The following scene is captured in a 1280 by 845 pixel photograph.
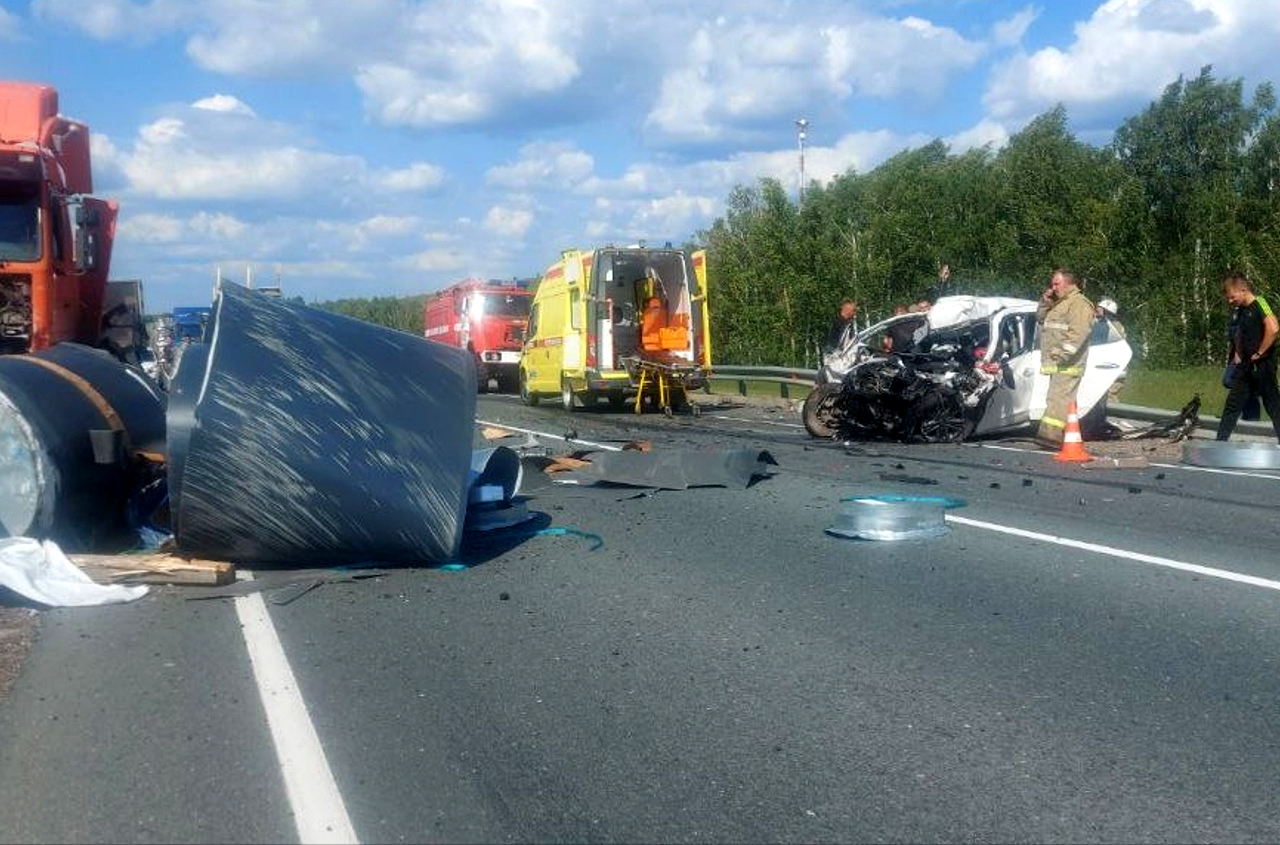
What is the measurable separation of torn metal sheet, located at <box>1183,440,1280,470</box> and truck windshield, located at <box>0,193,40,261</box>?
1167 cm

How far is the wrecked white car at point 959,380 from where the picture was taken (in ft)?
52.1

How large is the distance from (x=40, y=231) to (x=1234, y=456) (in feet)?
39.2

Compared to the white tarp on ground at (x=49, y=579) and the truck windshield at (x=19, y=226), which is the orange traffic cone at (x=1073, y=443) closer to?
the white tarp on ground at (x=49, y=579)

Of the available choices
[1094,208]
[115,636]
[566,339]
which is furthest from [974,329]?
[1094,208]

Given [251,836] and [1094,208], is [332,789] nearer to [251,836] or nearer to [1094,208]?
[251,836]

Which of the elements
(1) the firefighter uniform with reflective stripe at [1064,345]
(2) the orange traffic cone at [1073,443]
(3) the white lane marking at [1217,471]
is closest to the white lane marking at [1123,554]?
(3) the white lane marking at [1217,471]

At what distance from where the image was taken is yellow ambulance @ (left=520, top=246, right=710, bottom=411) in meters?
23.5

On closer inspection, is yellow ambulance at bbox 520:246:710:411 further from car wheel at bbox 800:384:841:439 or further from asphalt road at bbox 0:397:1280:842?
asphalt road at bbox 0:397:1280:842

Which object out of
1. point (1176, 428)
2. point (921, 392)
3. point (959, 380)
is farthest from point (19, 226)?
point (1176, 428)

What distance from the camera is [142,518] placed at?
375 inches

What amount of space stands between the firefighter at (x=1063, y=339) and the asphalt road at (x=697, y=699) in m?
5.09

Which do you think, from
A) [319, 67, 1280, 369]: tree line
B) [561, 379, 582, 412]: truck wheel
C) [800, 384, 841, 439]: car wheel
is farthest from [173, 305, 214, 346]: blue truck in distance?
[800, 384, 841, 439]: car wheel

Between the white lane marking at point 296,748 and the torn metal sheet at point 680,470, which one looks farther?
the torn metal sheet at point 680,470

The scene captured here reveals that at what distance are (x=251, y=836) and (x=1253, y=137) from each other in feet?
190
